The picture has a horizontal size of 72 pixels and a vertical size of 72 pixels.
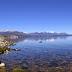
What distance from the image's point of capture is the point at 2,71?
35.3m

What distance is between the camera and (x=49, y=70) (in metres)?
45.3

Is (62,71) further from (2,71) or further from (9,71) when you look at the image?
(2,71)

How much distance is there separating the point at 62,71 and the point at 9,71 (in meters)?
10.4

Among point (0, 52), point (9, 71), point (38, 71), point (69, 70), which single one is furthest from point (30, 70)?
point (0, 52)

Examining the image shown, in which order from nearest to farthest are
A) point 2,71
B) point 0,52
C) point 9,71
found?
point 2,71 < point 9,71 < point 0,52

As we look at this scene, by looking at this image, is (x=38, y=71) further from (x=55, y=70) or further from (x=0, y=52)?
(x=0, y=52)

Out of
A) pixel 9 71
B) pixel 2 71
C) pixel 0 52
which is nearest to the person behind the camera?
pixel 2 71

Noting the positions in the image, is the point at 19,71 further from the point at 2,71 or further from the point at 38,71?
the point at 38,71

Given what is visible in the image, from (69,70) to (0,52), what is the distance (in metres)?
37.0

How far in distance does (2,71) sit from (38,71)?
Answer: 37.1 feet

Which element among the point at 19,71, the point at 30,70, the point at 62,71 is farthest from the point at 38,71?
the point at 19,71

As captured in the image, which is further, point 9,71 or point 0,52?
point 0,52

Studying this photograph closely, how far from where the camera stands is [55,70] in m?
45.0

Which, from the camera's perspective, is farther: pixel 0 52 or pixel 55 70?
pixel 0 52
